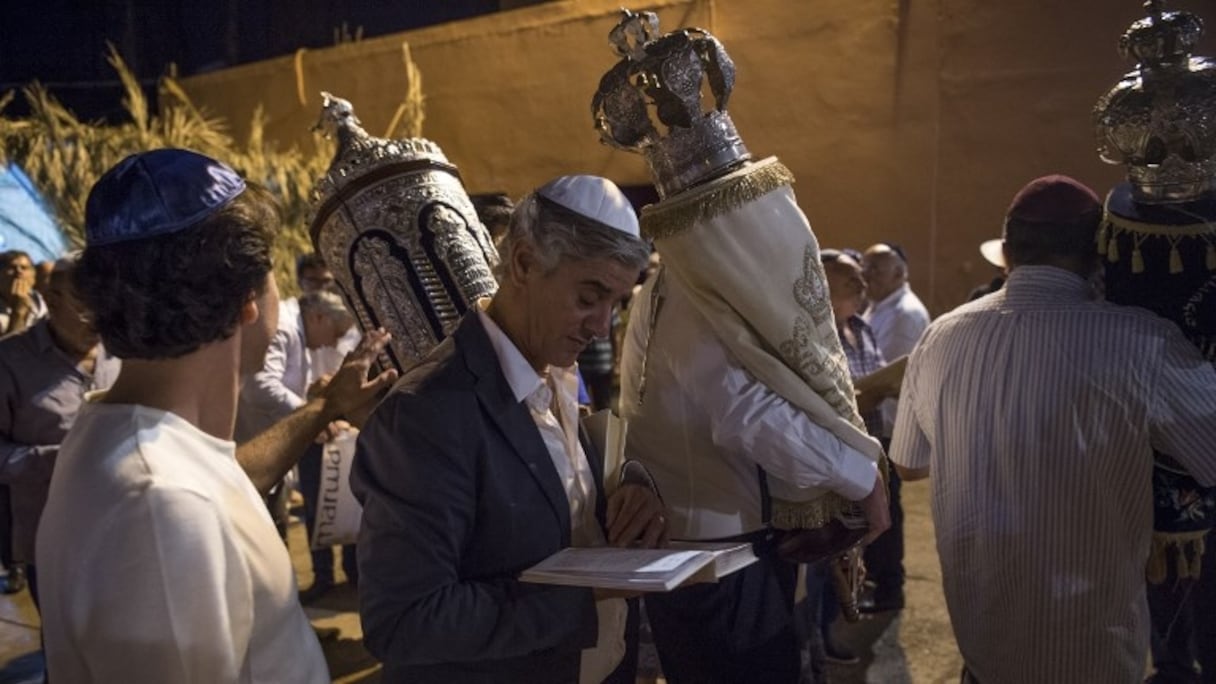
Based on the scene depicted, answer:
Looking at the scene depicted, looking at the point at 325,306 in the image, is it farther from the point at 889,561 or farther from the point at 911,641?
the point at 911,641

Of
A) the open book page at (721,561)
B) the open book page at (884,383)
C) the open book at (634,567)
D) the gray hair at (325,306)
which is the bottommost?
the open book page at (884,383)

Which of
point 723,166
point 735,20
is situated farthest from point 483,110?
point 723,166

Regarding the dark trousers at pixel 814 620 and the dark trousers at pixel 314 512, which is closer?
the dark trousers at pixel 814 620

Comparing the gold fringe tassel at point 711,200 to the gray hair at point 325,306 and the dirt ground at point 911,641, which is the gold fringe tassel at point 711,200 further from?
the gray hair at point 325,306

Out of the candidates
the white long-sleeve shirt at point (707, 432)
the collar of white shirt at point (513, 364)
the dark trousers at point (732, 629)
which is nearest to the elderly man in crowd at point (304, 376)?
the white long-sleeve shirt at point (707, 432)

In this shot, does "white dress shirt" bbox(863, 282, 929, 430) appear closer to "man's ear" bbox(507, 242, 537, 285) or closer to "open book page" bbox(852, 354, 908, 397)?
"open book page" bbox(852, 354, 908, 397)

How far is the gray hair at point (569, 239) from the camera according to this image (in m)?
1.80

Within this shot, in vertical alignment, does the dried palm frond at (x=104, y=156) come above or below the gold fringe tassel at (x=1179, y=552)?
above

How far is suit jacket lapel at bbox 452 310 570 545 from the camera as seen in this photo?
175 centimetres

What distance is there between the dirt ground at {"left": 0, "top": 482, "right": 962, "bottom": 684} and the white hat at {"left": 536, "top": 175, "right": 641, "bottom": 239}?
120 inches

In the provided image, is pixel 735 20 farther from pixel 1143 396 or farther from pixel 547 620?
pixel 547 620

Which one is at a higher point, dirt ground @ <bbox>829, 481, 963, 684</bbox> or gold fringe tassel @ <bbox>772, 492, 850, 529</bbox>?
gold fringe tassel @ <bbox>772, 492, 850, 529</bbox>

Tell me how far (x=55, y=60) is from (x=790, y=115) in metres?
10.2

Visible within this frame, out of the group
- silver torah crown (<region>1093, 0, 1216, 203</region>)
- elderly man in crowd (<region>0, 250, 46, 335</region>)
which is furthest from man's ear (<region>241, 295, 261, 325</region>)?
elderly man in crowd (<region>0, 250, 46, 335</region>)
